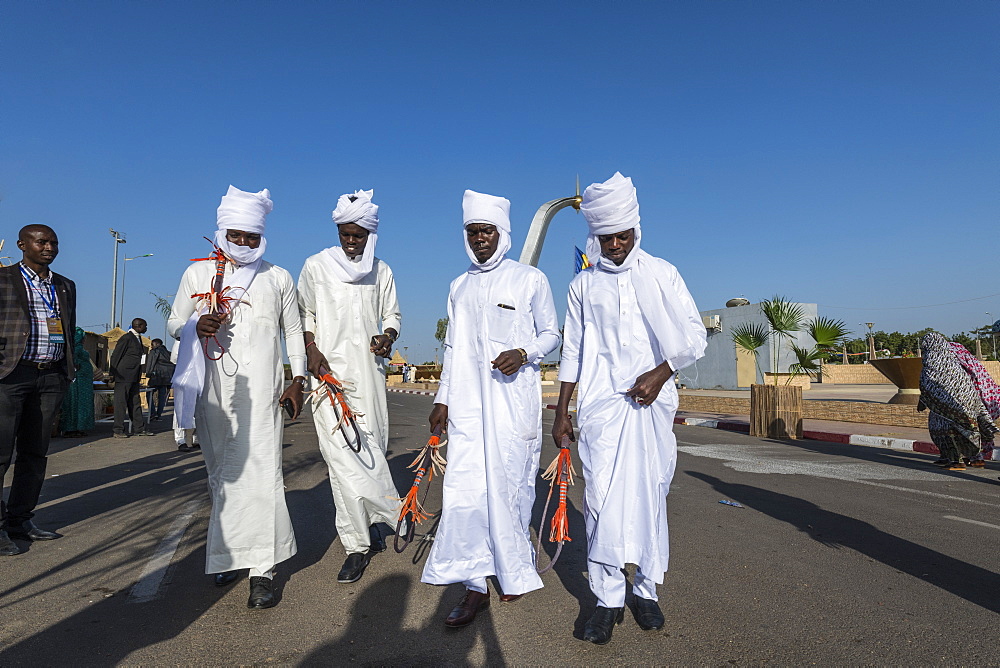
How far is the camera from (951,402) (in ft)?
27.3

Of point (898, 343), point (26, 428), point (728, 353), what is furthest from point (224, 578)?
point (898, 343)

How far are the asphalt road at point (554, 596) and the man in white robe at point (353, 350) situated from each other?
1.38ft

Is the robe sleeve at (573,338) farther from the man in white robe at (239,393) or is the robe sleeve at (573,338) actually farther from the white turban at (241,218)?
the white turban at (241,218)

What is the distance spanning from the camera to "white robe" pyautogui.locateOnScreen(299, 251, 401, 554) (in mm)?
4328

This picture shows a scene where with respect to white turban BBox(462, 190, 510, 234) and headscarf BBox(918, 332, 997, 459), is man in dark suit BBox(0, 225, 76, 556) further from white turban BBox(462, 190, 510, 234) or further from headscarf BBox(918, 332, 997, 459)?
headscarf BBox(918, 332, 997, 459)

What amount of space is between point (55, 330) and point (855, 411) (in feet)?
45.3

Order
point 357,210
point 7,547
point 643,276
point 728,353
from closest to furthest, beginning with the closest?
point 643,276, point 357,210, point 7,547, point 728,353

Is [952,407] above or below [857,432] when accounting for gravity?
above

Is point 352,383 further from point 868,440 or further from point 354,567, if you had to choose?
point 868,440

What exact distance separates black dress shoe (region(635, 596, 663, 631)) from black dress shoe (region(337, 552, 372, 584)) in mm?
1557

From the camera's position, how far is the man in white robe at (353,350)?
433 cm

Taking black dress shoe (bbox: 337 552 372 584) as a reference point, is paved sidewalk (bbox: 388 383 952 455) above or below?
above

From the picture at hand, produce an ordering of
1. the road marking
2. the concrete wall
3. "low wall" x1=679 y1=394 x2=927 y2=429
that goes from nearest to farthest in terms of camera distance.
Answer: the road marking, "low wall" x1=679 y1=394 x2=927 y2=429, the concrete wall

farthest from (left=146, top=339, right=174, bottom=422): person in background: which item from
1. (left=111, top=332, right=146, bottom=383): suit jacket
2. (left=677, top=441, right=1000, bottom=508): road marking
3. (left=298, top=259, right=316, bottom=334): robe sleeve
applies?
(left=298, top=259, right=316, bottom=334): robe sleeve
